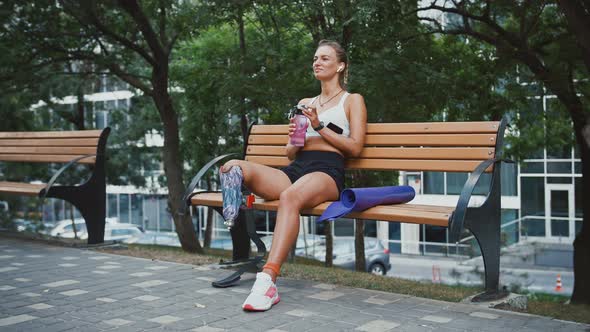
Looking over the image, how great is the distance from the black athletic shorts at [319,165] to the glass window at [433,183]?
23775 millimetres

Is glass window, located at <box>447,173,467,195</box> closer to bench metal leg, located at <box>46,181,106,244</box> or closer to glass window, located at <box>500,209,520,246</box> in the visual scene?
glass window, located at <box>500,209,520,246</box>

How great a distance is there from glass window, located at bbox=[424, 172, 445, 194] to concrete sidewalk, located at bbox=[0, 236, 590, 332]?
77.1 feet

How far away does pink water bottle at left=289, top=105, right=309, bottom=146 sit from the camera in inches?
185

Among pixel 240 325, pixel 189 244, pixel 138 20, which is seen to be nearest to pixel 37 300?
pixel 240 325

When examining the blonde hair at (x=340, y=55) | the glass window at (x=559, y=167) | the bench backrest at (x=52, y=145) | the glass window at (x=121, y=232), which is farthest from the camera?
the glass window at (x=121, y=232)

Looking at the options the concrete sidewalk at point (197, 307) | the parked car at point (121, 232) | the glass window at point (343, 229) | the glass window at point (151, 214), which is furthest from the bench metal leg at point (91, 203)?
the glass window at point (151, 214)

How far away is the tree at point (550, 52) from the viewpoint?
9.11 metres

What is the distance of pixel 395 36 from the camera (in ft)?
28.5

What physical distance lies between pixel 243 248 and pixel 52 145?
10.9 feet

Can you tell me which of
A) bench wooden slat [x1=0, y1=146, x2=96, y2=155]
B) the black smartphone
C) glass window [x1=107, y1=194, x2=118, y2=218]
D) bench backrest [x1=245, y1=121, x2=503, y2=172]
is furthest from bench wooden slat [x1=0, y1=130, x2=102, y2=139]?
glass window [x1=107, y1=194, x2=118, y2=218]

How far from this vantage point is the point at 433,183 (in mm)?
28156

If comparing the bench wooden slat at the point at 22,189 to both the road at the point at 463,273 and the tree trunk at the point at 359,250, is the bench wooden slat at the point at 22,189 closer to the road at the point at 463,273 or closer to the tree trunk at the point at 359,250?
the tree trunk at the point at 359,250

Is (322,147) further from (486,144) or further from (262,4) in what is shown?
(262,4)

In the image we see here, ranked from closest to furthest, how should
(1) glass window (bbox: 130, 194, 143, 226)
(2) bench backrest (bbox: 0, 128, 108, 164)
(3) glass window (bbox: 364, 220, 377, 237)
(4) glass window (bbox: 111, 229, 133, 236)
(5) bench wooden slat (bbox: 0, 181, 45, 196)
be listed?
(5) bench wooden slat (bbox: 0, 181, 45, 196), (2) bench backrest (bbox: 0, 128, 108, 164), (4) glass window (bbox: 111, 229, 133, 236), (3) glass window (bbox: 364, 220, 377, 237), (1) glass window (bbox: 130, 194, 143, 226)
